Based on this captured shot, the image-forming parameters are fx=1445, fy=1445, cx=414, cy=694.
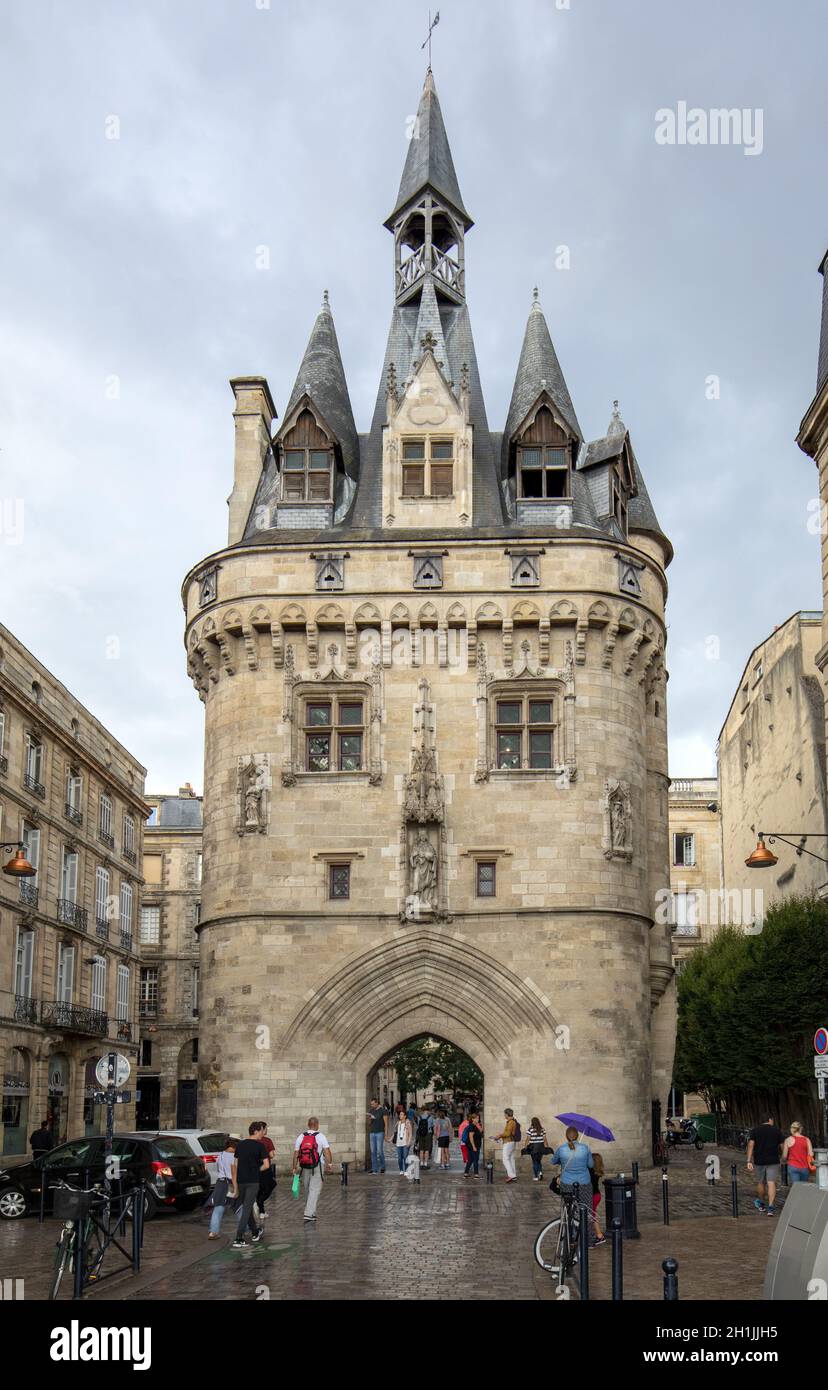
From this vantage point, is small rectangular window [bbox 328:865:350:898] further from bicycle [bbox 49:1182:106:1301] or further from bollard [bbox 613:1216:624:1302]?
bollard [bbox 613:1216:624:1302]

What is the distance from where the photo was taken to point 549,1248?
607 inches

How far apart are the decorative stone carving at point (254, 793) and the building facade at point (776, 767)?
12.8 m

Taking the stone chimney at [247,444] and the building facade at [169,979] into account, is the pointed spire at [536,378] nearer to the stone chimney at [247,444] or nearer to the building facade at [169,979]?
the stone chimney at [247,444]

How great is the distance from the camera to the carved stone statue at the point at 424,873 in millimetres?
27547

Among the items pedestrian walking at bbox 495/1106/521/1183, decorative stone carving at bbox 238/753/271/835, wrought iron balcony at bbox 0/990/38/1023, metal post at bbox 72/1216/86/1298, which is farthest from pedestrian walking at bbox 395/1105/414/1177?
metal post at bbox 72/1216/86/1298

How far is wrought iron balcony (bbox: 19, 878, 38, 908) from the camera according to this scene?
36.9m

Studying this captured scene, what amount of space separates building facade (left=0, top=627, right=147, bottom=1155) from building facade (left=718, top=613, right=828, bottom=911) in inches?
752

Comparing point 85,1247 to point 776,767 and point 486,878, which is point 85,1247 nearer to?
point 486,878

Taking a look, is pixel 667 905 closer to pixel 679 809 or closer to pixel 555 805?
pixel 555 805

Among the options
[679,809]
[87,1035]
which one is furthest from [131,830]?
[679,809]

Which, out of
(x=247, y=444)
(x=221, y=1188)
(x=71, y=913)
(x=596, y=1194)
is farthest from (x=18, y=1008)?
(x=596, y=1194)

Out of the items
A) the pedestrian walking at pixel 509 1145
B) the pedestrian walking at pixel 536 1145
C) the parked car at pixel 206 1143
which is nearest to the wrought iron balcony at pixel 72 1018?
the pedestrian walking at pixel 536 1145

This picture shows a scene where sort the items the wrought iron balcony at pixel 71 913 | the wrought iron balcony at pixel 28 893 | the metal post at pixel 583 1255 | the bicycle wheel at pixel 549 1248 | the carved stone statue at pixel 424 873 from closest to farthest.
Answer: the metal post at pixel 583 1255
the bicycle wheel at pixel 549 1248
the carved stone statue at pixel 424 873
the wrought iron balcony at pixel 28 893
the wrought iron balcony at pixel 71 913
